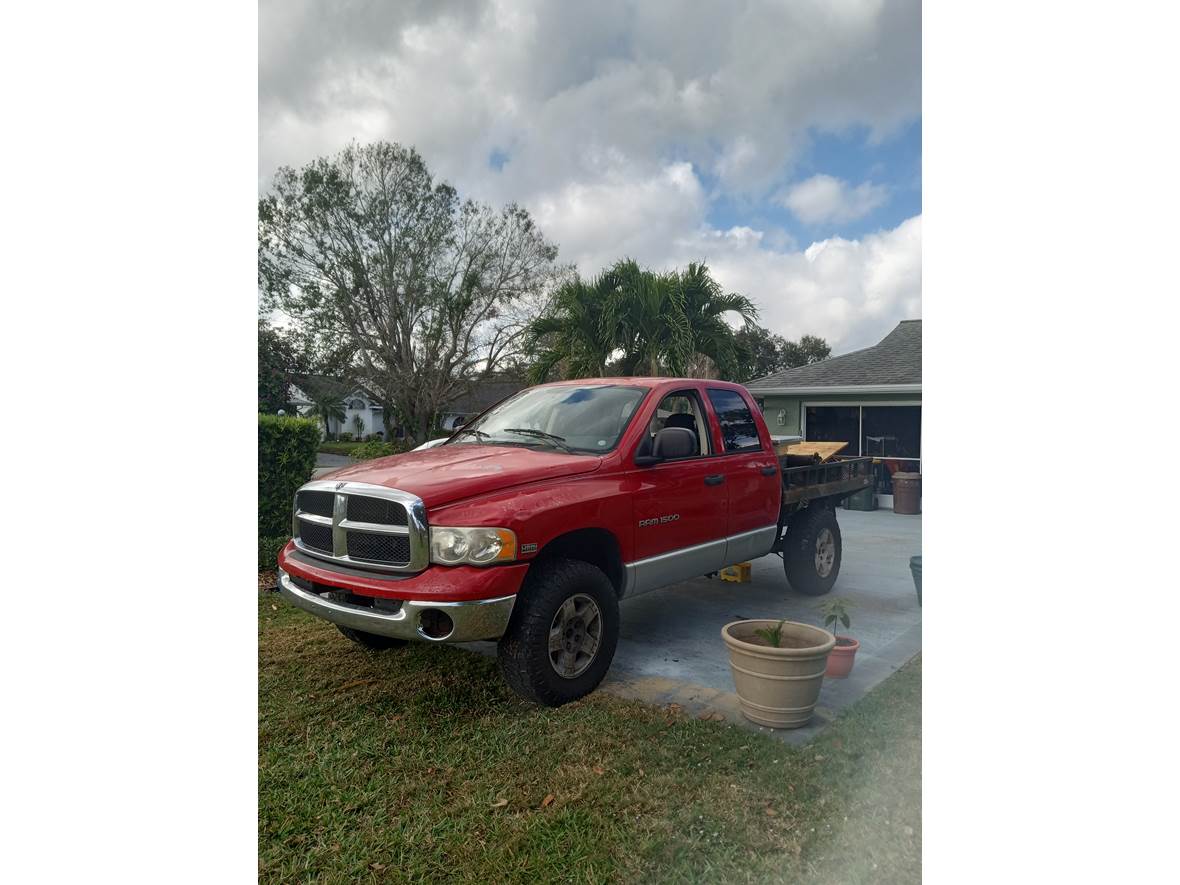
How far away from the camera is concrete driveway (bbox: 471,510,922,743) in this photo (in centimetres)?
329

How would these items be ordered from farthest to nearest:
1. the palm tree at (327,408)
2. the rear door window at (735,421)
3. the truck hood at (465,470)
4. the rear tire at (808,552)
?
the palm tree at (327,408) < the rear tire at (808,552) < the rear door window at (735,421) < the truck hood at (465,470)

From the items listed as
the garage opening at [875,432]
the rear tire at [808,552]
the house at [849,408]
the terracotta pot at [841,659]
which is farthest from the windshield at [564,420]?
the house at [849,408]

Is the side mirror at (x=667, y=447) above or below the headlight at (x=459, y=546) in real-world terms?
above

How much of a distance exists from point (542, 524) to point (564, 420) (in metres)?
1.01

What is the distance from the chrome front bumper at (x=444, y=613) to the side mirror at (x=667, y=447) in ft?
3.51

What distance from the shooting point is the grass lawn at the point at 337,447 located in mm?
6633

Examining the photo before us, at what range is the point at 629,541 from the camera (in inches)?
134

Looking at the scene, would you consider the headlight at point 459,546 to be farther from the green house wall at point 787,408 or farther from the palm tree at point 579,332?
the green house wall at point 787,408

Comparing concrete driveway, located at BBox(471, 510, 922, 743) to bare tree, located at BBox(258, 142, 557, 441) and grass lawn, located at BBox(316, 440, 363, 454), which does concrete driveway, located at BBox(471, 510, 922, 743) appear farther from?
bare tree, located at BBox(258, 142, 557, 441)

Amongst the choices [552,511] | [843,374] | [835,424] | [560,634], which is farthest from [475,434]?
[835,424]

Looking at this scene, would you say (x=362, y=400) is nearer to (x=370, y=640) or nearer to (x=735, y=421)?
(x=370, y=640)
